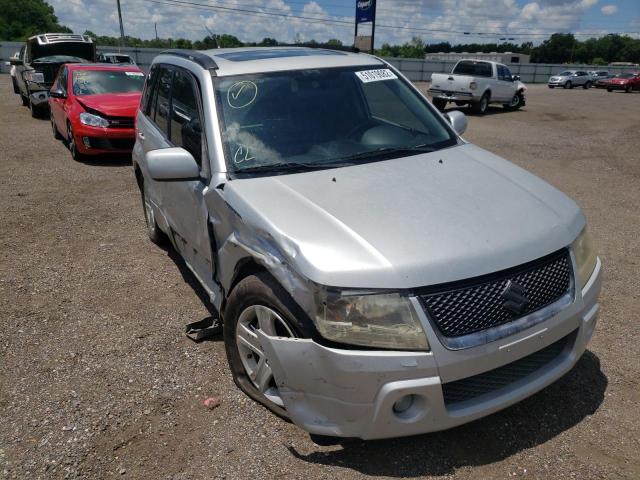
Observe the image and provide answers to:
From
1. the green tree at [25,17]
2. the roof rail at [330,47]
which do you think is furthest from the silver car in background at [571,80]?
the green tree at [25,17]

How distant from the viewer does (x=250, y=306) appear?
2.69m

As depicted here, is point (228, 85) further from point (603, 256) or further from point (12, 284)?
point (603, 256)

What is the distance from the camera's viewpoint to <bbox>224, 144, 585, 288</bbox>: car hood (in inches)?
87.7

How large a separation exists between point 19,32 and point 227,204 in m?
90.9

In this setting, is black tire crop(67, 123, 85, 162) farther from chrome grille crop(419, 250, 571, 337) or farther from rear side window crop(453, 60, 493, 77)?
rear side window crop(453, 60, 493, 77)

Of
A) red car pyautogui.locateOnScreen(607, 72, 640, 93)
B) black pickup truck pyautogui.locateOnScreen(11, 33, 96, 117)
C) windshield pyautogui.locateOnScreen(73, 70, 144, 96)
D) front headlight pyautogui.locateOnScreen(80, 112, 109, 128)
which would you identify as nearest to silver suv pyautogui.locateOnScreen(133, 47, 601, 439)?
front headlight pyautogui.locateOnScreen(80, 112, 109, 128)

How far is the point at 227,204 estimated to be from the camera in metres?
2.87

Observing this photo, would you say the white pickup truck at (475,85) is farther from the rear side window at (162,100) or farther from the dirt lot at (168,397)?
the rear side window at (162,100)

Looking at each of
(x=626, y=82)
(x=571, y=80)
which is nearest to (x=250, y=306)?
(x=626, y=82)

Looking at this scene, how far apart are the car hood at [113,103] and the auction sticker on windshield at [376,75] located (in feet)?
20.7

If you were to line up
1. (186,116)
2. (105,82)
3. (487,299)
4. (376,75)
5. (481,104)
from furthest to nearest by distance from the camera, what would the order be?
(481,104) < (105,82) < (376,75) < (186,116) < (487,299)

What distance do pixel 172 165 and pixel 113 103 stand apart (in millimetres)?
7043

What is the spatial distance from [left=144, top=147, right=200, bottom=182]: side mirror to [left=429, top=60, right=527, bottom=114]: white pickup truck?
16.7 meters

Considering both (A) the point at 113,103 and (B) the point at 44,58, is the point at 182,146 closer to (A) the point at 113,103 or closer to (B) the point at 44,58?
(A) the point at 113,103
